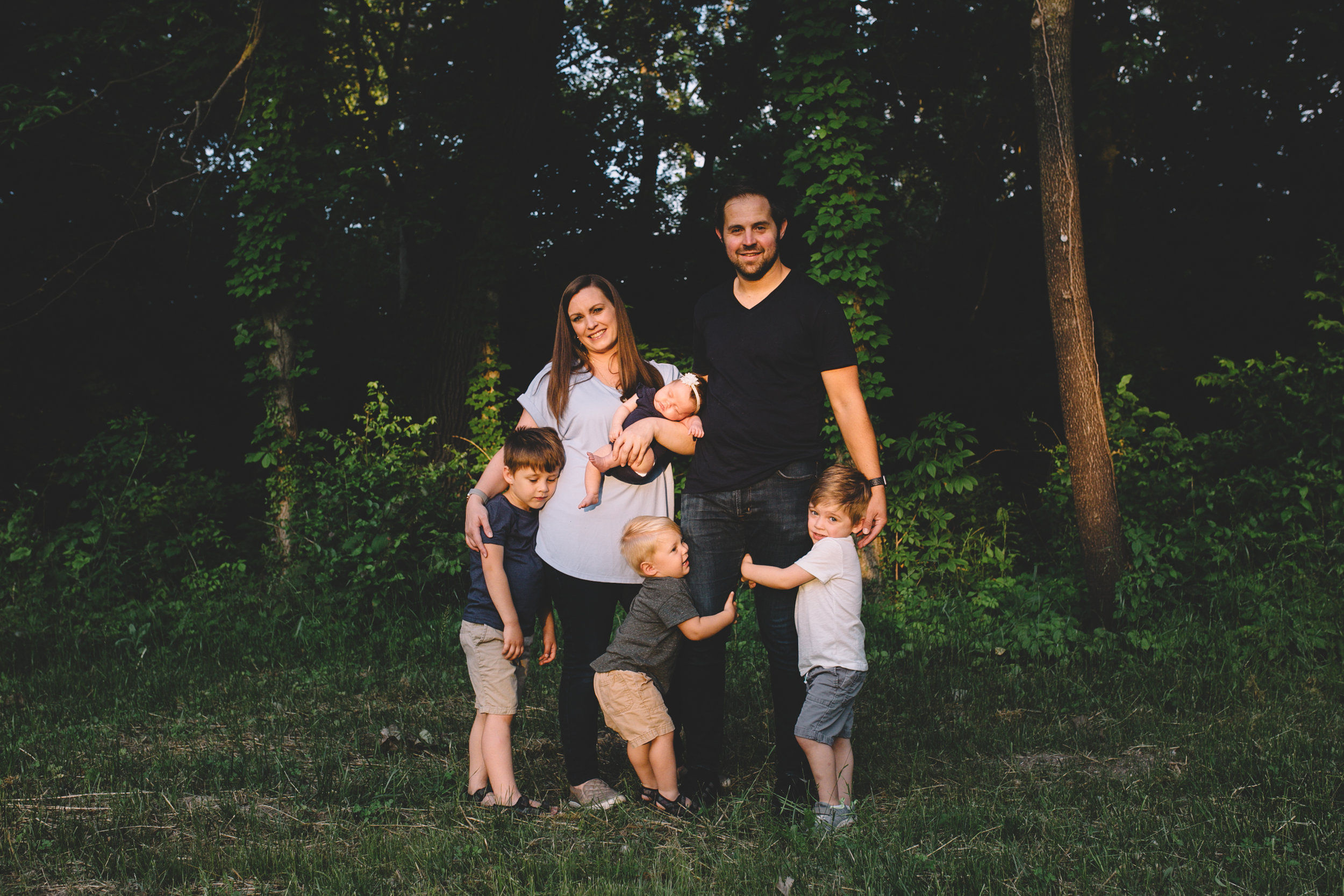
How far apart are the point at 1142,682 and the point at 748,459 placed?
9.64 feet

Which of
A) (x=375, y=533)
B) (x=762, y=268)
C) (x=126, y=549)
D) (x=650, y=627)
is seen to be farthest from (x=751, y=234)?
(x=126, y=549)

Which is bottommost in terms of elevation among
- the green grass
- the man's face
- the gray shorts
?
the green grass

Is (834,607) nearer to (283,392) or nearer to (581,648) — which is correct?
(581,648)

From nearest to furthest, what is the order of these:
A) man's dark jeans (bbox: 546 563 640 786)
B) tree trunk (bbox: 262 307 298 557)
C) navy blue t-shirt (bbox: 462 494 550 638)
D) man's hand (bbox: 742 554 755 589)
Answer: man's hand (bbox: 742 554 755 589), man's dark jeans (bbox: 546 563 640 786), navy blue t-shirt (bbox: 462 494 550 638), tree trunk (bbox: 262 307 298 557)

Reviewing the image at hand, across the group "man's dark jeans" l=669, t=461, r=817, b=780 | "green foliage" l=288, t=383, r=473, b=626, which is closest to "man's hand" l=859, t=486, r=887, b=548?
"man's dark jeans" l=669, t=461, r=817, b=780

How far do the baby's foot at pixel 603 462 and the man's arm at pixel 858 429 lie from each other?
827mm

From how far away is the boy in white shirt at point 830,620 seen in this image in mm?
3160

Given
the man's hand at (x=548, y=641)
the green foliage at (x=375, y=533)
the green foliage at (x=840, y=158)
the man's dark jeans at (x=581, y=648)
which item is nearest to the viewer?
the man's dark jeans at (x=581, y=648)

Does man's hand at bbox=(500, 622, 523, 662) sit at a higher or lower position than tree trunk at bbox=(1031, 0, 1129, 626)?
lower

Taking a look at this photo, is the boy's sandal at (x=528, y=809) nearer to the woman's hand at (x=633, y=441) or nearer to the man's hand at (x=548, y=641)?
the man's hand at (x=548, y=641)

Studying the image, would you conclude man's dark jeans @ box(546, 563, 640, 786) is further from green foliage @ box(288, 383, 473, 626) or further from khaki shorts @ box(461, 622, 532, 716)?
green foliage @ box(288, 383, 473, 626)

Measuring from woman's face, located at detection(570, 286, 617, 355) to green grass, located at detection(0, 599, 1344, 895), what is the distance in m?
1.80

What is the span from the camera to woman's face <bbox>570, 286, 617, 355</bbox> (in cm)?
339

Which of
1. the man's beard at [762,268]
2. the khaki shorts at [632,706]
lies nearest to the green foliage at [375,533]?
the khaki shorts at [632,706]
